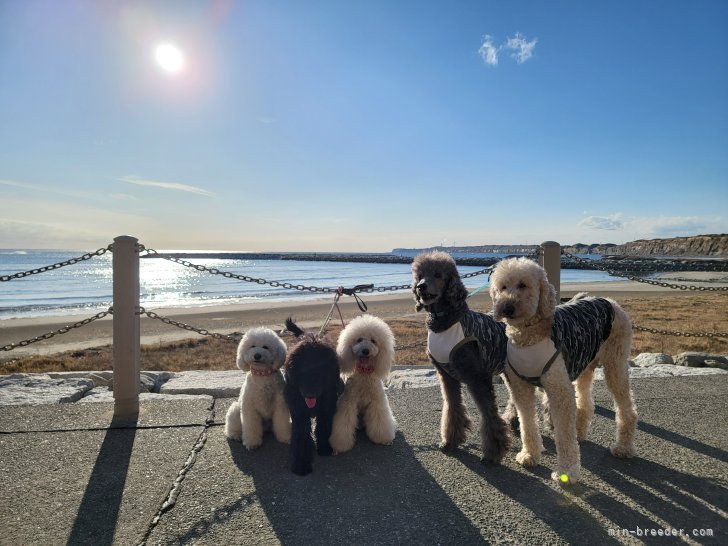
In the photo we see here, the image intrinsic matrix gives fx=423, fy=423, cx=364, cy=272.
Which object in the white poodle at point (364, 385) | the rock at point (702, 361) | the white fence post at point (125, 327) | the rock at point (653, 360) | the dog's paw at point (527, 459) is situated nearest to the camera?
the dog's paw at point (527, 459)

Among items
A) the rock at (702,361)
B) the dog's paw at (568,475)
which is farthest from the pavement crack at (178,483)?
the rock at (702,361)

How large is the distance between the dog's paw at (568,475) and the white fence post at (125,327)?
370 cm

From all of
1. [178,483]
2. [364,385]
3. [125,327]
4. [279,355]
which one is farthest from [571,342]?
[125,327]

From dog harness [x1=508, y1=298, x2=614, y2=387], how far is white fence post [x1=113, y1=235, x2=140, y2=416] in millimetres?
3456

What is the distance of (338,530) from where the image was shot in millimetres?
2338

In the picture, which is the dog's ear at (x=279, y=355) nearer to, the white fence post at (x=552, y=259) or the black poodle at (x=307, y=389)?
the black poodle at (x=307, y=389)

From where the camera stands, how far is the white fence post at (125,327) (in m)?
4.05

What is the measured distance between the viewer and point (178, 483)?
2.84 m

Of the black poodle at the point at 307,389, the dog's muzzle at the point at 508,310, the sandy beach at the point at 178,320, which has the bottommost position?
the sandy beach at the point at 178,320

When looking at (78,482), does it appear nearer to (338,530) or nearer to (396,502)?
(338,530)

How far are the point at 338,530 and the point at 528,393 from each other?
167 cm

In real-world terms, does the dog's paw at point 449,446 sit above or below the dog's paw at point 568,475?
below

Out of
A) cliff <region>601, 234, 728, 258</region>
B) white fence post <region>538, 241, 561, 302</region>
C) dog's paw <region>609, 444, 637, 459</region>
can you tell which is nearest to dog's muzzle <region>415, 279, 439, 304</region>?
dog's paw <region>609, 444, 637, 459</region>

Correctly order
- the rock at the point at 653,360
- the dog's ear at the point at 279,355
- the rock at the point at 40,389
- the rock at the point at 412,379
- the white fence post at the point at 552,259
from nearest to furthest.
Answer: the dog's ear at the point at 279,355 → the rock at the point at 40,389 → the white fence post at the point at 552,259 → the rock at the point at 412,379 → the rock at the point at 653,360
